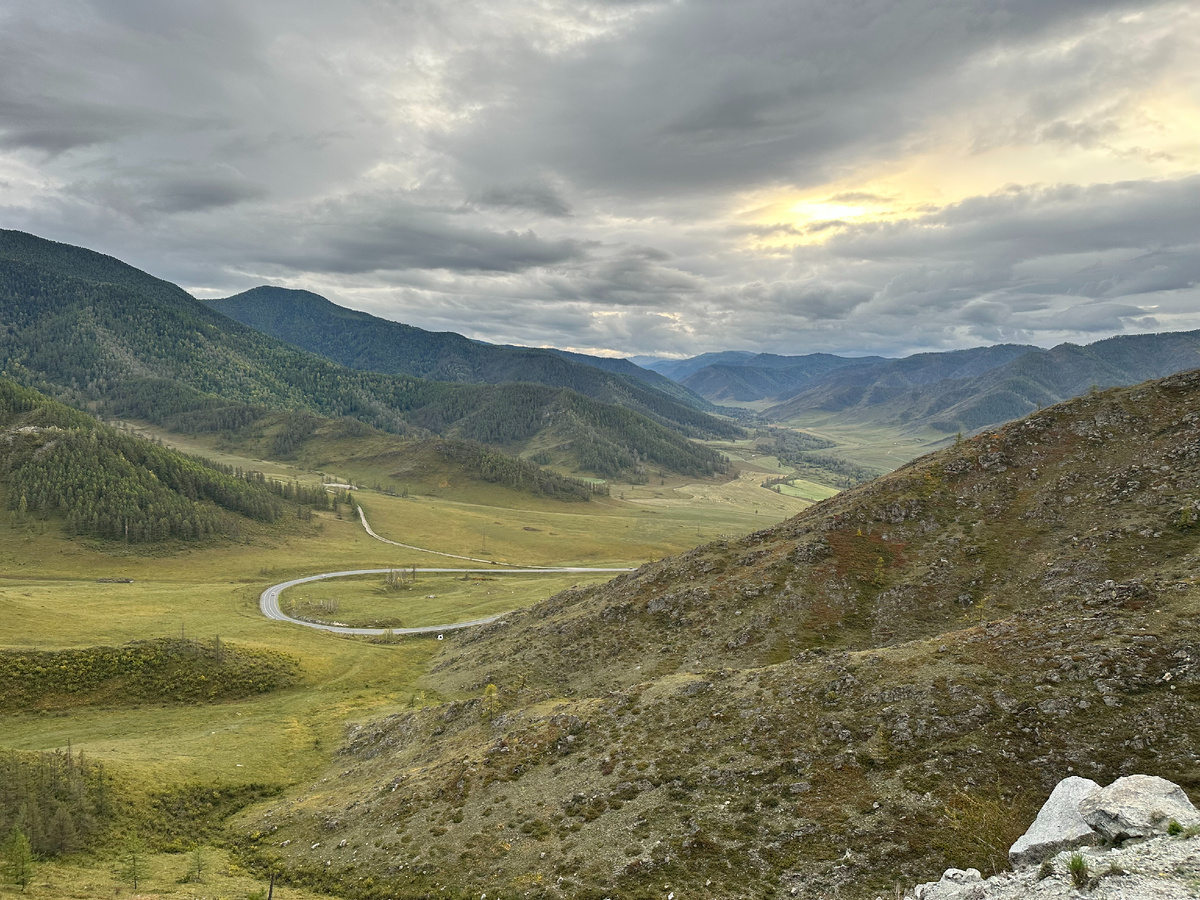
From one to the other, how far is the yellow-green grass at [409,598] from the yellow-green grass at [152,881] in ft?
314

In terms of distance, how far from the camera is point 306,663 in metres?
106

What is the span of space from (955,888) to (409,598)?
166873 mm

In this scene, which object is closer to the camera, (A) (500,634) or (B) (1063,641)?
(B) (1063,641)

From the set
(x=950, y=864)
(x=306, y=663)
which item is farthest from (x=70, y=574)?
(x=950, y=864)

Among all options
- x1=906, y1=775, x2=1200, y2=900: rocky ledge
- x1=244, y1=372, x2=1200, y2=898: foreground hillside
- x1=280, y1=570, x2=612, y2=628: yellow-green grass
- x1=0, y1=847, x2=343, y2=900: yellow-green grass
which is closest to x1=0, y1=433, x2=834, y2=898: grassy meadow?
x1=0, y1=847, x2=343, y2=900: yellow-green grass

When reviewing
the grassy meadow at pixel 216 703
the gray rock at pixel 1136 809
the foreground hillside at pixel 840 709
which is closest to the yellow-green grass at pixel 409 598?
the grassy meadow at pixel 216 703

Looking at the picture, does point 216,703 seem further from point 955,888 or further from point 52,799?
point 955,888

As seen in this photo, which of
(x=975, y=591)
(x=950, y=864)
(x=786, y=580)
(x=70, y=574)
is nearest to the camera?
(x=950, y=864)

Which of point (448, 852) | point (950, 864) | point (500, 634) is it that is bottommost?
point (500, 634)

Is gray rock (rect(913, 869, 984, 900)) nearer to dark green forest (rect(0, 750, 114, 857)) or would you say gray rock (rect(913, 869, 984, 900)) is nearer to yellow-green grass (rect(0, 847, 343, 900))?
yellow-green grass (rect(0, 847, 343, 900))

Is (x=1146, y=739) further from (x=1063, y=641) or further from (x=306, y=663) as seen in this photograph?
(x=306, y=663)

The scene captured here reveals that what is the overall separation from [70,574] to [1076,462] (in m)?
272

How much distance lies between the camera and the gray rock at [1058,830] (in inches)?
938

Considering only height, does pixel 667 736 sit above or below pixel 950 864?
below
